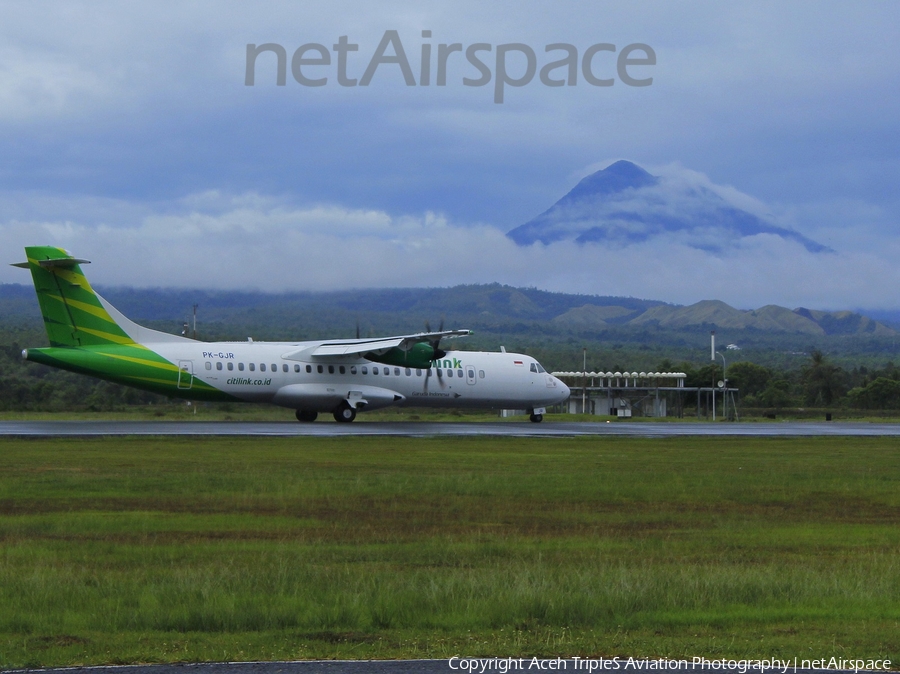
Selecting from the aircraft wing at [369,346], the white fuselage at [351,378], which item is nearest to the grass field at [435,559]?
the white fuselage at [351,378]

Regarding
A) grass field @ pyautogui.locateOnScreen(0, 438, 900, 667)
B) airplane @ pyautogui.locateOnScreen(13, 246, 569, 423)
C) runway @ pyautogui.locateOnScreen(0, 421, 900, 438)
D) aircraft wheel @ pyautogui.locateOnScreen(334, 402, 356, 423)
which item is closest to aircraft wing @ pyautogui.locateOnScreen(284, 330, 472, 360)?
airplane @ pyautogui.locateOnScreen(13, 246, 569, 423)

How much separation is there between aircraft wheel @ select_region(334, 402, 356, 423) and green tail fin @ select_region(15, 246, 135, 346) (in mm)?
11096

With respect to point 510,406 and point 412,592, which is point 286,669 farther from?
point 510,406

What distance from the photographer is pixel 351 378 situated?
47.9 meters

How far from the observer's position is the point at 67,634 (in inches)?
394

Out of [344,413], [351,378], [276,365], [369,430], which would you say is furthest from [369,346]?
[369,430]

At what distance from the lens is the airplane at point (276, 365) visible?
41.3 metres

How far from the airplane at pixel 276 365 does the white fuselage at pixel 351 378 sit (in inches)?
1.8

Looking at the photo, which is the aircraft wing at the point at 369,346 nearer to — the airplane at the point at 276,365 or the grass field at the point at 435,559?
the airplane at the point at 276,365

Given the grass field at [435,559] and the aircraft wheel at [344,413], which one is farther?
the aircraft wheel at [344,413]

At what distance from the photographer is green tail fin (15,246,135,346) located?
4116 cm

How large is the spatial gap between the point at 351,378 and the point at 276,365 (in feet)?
12.2

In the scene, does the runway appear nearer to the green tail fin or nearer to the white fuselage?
the white fuselage

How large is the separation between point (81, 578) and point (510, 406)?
135 feet
